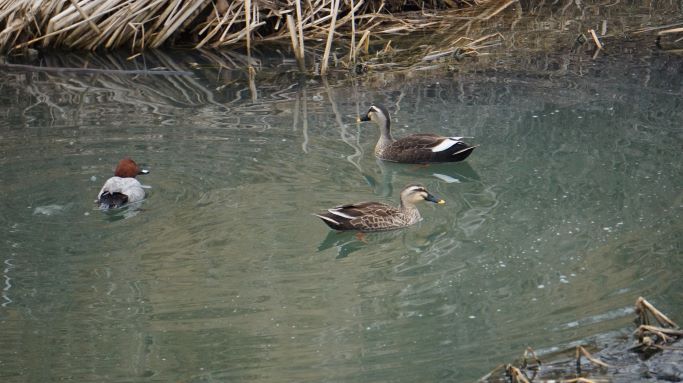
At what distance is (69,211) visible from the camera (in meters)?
9.48

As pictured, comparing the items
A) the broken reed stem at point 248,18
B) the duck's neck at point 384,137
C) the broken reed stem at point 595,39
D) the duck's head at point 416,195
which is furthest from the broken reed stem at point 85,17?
the duck's head at point 416,195

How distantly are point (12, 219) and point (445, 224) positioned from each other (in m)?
3.79

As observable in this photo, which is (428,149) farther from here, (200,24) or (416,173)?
(200,24)

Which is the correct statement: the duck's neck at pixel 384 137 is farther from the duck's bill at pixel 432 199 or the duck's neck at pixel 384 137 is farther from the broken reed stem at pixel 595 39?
the broken reed stem at pixel 595 39

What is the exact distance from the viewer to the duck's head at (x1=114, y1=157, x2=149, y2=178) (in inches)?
385

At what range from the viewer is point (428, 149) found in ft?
35.2

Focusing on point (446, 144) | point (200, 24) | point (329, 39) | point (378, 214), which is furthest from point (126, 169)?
point (200, 24)

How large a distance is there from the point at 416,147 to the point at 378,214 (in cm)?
189

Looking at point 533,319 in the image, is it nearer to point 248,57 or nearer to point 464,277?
point 464,277

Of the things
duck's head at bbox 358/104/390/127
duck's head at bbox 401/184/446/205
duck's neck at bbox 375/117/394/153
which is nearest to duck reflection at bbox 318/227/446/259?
duck's head at bbox 401/184/446/205

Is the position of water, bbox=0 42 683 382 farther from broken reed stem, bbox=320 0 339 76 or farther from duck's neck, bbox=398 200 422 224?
broken reed stem, bbox=320 0 339 76

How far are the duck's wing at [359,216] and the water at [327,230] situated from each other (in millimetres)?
141

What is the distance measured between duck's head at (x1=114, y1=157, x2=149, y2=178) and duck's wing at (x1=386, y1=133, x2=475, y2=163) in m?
2.69

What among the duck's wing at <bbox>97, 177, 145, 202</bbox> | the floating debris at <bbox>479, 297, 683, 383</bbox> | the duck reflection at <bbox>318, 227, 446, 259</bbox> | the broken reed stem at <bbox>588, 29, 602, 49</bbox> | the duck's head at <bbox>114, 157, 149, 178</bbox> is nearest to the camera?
the floating debris at <bbox>479, 297, 683, 383</bbox>
